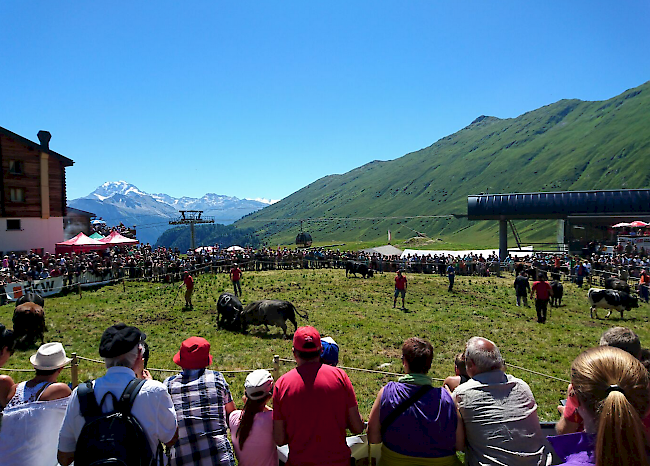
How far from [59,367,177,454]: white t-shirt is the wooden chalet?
128 feet

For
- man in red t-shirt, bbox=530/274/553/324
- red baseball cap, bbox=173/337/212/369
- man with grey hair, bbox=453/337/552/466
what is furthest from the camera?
man in red t-shirt, bbox=530/274/553/324

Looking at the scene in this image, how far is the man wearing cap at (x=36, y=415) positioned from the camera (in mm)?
3842

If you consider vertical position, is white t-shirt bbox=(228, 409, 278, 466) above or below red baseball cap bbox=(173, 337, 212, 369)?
below

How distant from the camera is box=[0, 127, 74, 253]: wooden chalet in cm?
3566

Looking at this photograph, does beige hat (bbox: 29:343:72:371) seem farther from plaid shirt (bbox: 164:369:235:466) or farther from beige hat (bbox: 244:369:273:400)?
beige hat (bbox: 244:369:273:400)

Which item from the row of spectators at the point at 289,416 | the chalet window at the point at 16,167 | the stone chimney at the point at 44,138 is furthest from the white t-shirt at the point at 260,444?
the stone chimney at the point at 44,138

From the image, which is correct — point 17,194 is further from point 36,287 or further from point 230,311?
point 230,311

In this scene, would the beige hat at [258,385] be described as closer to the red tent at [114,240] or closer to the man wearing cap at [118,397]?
the man wearing cap at [118,397]

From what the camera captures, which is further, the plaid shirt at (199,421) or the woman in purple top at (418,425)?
the plaid shirt at (199,421)

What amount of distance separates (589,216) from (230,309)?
44.9m

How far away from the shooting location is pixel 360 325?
16.3 meters

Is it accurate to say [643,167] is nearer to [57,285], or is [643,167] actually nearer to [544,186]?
[544,186]

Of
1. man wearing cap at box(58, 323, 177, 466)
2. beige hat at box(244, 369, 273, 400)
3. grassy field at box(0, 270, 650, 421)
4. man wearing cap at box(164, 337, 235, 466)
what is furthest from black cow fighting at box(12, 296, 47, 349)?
beige hat at box(244, 369, 273, 400)

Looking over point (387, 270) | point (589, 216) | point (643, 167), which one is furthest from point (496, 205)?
point (643, 167)
